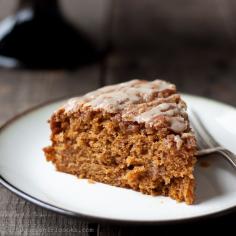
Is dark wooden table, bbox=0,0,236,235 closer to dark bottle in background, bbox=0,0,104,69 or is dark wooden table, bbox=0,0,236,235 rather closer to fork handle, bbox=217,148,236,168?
dark bottle in background, bbox=0,0,104,69

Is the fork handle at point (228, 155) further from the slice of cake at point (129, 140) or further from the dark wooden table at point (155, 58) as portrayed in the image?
the dark wooden table at point (155, 58)

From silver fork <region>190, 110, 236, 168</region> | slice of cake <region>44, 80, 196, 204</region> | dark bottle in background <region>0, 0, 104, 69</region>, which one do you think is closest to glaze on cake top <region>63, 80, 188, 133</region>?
slice of cake <region>44, 80, 196, 204</region>

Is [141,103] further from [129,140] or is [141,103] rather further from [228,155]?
[228,155]

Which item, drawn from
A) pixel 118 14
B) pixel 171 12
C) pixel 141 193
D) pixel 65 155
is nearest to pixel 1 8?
pixel 118 14

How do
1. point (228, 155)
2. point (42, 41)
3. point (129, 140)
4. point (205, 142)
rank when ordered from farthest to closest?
point (42, 41), point (205, 142), point (228, 155), point (129, 140)

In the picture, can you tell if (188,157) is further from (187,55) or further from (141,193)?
(187,55)

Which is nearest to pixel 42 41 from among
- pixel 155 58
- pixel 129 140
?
pixel 155 58

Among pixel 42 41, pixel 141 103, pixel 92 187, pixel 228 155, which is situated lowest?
pixel 42 41
